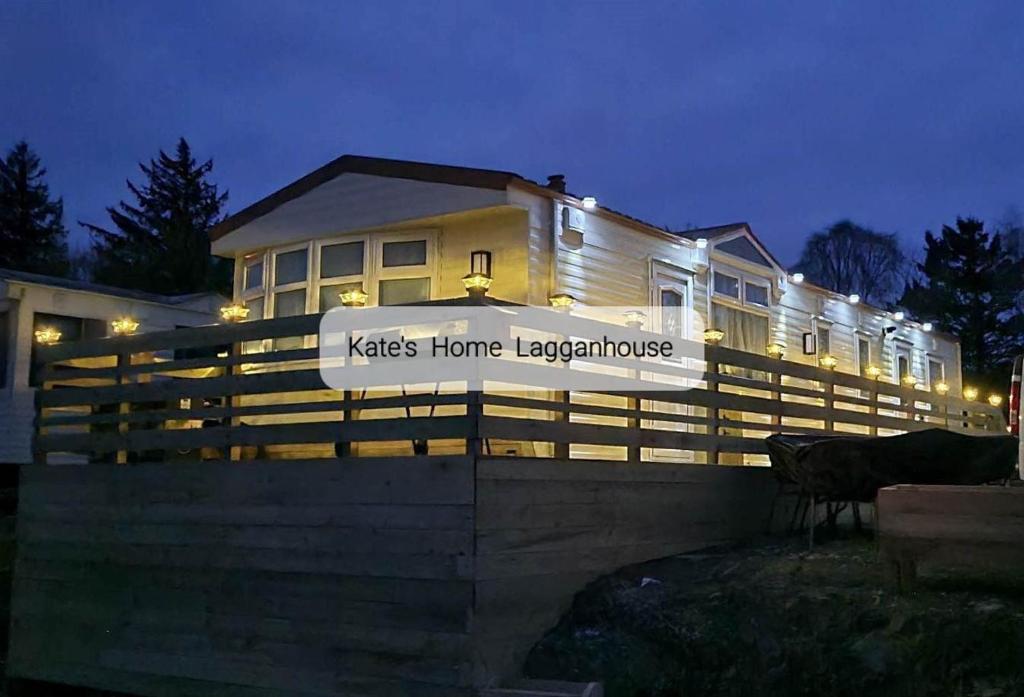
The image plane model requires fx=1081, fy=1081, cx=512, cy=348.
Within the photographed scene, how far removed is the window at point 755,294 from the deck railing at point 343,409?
8.14ft

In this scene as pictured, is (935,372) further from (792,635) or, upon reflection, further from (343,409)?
(343,409)

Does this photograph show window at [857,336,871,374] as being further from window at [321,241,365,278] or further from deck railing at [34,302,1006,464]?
window at [321,241,365,278]

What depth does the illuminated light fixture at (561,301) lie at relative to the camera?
32.3 ft

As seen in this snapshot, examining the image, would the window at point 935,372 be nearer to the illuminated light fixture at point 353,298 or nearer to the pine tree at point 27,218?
the illuminated light fixture at point 353,298

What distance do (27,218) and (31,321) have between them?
75.4 ft

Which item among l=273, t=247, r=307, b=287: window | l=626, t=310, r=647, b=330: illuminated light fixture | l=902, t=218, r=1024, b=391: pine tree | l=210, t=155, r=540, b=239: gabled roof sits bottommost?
l=626, t=310, r=647, b=330: illuminated light fixture

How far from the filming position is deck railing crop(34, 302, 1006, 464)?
22.3 ft

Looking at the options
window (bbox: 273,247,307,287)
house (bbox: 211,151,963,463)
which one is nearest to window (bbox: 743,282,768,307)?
house (bbox: 211,151,963,463)

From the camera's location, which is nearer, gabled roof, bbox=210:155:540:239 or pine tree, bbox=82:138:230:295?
gabled roof, bbox=210:155:540:239

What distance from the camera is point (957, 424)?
1401 centimetres

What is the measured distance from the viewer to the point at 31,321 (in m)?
14.7

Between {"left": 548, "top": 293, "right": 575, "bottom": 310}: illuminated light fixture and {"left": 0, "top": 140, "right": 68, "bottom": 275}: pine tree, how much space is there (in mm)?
26766

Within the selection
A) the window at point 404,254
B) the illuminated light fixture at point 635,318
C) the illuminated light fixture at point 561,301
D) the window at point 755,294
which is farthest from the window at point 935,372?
the window at point 404,254

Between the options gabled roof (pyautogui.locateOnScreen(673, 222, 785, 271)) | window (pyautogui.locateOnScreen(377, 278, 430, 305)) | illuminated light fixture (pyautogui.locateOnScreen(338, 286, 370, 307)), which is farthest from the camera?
gabled roof (pyautogui.locateOnScreen(673, 222, 785, 271))
